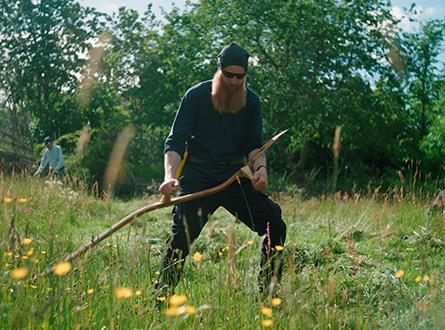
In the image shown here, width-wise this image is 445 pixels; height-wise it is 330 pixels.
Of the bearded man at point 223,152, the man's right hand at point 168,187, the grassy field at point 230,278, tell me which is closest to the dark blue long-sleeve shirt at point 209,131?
the bearded man at point 223,152

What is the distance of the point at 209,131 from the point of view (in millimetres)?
4227

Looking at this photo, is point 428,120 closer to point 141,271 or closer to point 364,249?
point 364,249

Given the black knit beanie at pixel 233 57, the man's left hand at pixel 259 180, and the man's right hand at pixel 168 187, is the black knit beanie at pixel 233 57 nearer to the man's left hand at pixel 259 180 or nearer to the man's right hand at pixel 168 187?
the man's left hand at pixel 259 180

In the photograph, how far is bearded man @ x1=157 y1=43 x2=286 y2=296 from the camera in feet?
13.0

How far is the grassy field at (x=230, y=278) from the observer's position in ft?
8.24

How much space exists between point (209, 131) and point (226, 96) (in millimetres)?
240

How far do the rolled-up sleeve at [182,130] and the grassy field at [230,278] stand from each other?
19.8 inches

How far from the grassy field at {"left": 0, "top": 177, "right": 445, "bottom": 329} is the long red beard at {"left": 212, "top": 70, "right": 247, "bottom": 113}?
78cm

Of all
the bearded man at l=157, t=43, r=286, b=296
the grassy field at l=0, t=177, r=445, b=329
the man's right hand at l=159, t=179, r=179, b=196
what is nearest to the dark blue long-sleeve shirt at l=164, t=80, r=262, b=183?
the bearded man at l=157, t=43, r=286, b=296

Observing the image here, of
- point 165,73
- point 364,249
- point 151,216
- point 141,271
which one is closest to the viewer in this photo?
point 141,271

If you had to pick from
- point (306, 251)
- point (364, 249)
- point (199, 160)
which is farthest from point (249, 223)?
point (364, 249)

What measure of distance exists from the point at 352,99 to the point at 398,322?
1599cm

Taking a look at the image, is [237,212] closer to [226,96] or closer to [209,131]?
[209,131]

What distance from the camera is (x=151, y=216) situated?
9547 mm
